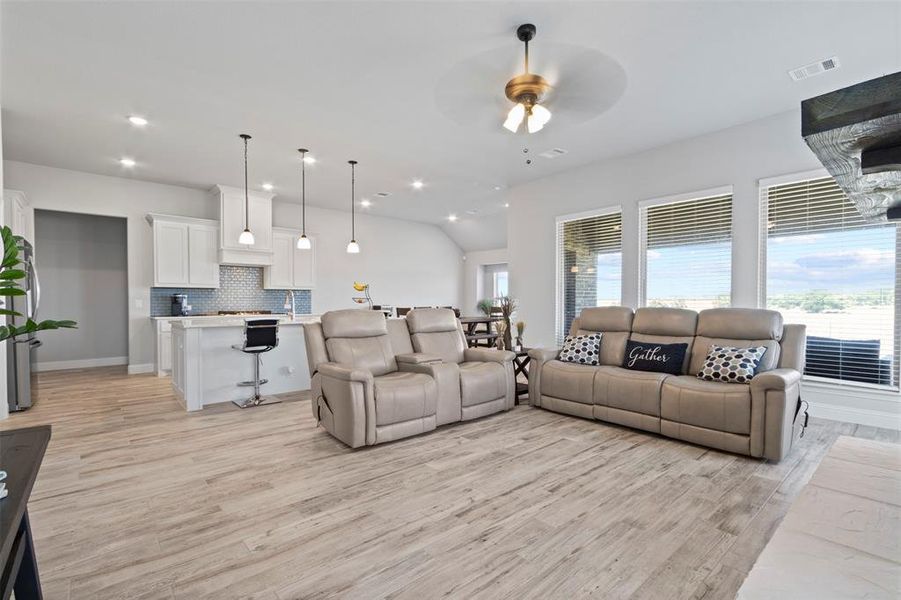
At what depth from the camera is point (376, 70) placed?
3395 mm

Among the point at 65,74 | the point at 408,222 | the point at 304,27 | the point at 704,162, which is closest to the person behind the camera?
the point at 304,27

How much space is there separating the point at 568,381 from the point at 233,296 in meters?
6.07

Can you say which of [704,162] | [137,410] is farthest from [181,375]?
[704,162]

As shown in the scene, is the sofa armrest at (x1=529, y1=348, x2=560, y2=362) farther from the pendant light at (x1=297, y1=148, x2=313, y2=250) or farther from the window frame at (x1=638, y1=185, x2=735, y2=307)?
the pendant light at (x1=297, y1=148, x2=313, y2=250)

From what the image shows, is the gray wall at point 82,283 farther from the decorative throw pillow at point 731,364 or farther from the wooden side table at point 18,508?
the decorative throw pillow at point 731,364

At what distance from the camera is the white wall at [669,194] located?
4.11 metres

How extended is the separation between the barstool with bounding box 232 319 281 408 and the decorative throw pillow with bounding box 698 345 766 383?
Answer: 13.7ft

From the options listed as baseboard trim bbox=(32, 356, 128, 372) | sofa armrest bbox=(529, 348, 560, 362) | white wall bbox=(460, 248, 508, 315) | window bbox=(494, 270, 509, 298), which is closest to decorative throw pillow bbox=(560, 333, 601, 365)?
sofa armrest bbox=(529, 348, 560, 362)

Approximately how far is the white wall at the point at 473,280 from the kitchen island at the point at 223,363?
679 centimetres

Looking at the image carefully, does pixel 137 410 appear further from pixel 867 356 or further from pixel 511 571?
pixel 867 356

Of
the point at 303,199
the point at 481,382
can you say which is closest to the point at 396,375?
the point at 481,382

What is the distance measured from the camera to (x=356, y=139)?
193 inches

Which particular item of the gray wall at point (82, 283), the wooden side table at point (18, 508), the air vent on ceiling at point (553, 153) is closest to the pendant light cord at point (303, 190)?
the gray wall at point (82, 283)

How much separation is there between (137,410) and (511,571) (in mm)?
4400
